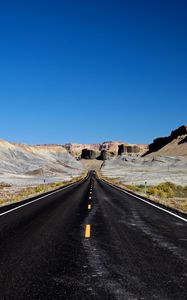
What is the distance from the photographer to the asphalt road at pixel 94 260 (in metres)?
5.25

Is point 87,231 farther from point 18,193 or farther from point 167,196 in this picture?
point 18,193

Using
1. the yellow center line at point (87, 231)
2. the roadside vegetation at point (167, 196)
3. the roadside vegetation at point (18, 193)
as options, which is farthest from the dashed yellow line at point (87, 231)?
the roadside vegetation at point (18, 193)

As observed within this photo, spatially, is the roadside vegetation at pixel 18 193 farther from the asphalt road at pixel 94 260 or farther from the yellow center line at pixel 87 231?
the asphalt road at pixel 94 260

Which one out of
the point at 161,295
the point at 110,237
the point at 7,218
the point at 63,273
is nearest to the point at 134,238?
the point at 110,237

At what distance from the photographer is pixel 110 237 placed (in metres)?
9.65

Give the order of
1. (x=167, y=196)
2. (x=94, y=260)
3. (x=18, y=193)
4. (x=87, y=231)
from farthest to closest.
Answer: (x=18, y=193), (x=167, y=196), (x=87, y=231), (x=94, y=260)

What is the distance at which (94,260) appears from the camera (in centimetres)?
709

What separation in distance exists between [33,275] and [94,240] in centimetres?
335

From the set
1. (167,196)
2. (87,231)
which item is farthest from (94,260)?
(167,196)

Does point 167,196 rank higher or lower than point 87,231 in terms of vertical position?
higher

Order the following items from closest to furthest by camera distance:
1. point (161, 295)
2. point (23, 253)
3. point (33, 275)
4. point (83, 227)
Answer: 1. point (161, 295)
2. point (33, 275)
3. point (23, 253)
4. point (83, 227)

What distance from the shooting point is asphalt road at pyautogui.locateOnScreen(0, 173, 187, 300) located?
525 cm

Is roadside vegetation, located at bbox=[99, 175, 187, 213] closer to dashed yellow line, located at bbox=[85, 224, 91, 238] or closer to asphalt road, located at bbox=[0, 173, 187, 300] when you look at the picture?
dashed yellow line, located at bbox=[85, 224, 91, 238]

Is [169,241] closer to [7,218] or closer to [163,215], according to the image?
[163,215]
